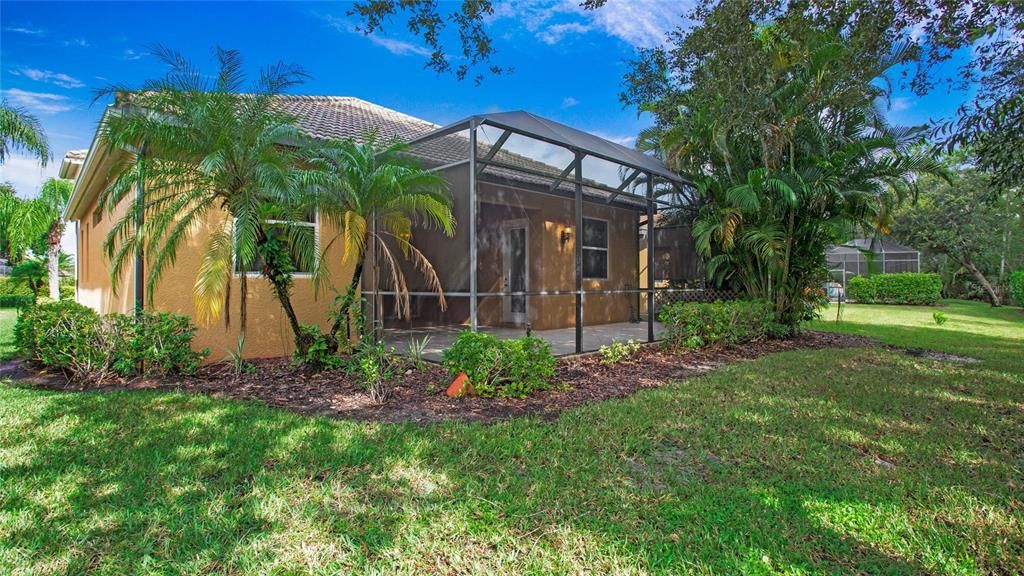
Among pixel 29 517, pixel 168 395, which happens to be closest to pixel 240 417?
pixel 168 395

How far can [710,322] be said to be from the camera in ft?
26.6

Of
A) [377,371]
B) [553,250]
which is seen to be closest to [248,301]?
[377,371]

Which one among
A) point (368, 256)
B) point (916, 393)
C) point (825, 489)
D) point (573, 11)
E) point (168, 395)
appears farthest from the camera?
point (573, 11)

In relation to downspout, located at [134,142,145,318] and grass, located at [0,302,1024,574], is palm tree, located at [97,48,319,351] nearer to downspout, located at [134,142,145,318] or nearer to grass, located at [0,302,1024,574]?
downspout, located at [134,142,145,318]

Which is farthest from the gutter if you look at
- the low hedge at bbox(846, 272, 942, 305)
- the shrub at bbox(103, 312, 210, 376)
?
the low hedge at bbox(846, 272, 942, 305)

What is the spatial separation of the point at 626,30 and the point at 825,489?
10702mm

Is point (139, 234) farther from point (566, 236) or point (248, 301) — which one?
point (566, 236)

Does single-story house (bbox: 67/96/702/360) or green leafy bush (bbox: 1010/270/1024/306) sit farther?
green leafy bush (bbox: 1010/270/1024/306)

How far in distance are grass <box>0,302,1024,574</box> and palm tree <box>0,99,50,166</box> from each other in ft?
35.4

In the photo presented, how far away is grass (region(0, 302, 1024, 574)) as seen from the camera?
2141mm

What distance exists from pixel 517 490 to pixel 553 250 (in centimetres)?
831

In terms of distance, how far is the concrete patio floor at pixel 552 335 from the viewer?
8062mm

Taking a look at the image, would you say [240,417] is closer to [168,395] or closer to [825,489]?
[168,395]

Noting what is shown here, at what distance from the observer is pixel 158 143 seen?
489 centimetres
